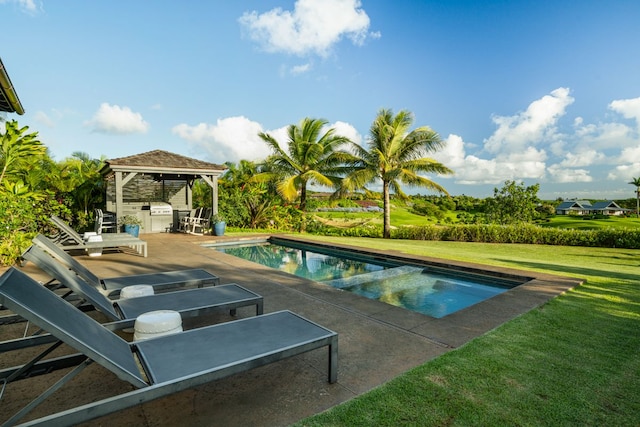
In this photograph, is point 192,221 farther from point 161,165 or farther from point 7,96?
point 7,96

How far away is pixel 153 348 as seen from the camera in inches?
91.0

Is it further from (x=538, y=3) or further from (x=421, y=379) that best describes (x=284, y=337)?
(x=538, y=3)

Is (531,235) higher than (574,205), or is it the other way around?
(574,205)

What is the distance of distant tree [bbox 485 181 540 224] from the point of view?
22.7 meters

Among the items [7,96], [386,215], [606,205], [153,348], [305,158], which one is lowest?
[153,348]

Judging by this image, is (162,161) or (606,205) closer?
(162,161)

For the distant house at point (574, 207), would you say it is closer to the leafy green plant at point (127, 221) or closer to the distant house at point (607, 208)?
the distant house at point (607, 208)

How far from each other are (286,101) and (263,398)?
66.3 feet

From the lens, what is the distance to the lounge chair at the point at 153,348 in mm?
1697

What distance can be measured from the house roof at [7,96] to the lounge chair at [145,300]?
312cm

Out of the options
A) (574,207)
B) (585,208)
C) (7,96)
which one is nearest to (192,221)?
(7,96)

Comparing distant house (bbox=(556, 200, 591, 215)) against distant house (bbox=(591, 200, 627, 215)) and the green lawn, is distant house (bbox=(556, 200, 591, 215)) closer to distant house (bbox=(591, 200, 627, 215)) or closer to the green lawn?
distant house (bbox=(591, 200, 627, 215))

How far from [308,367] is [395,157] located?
1690 centimetres

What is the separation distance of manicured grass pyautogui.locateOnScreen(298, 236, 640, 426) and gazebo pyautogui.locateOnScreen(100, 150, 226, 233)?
12719mm
